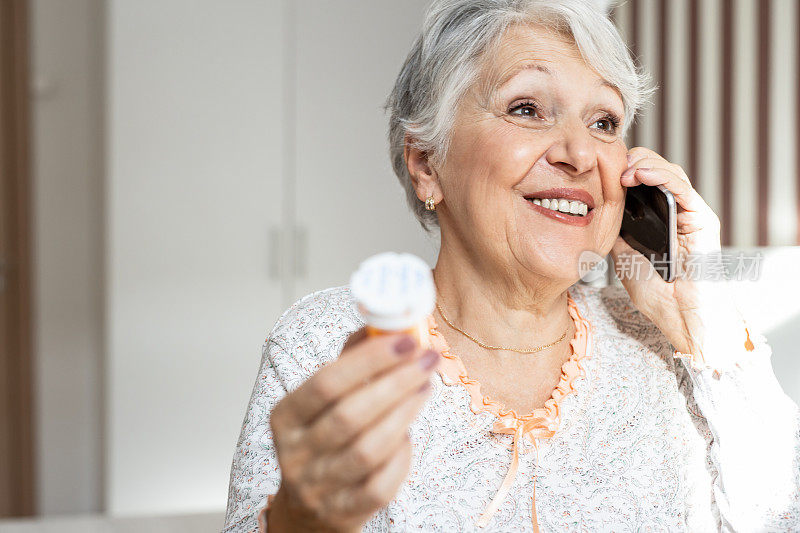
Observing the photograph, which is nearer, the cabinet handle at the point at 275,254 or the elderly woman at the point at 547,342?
the elderly woman at the point at 547,342

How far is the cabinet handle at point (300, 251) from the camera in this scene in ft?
10.4

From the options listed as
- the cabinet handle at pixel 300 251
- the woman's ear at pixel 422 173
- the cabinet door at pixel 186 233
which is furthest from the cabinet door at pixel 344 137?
the woman's ear at pixel 422 173

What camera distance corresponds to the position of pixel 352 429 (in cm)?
71

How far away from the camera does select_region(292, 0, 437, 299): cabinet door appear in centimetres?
314

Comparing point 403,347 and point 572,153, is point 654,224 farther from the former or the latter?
point 403,347

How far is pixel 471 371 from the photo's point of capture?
1.32 metres

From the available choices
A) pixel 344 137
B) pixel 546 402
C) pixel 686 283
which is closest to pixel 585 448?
pixel 546 402

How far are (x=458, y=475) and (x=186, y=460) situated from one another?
2153 mm

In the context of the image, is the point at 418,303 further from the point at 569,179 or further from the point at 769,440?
the point at 769,440

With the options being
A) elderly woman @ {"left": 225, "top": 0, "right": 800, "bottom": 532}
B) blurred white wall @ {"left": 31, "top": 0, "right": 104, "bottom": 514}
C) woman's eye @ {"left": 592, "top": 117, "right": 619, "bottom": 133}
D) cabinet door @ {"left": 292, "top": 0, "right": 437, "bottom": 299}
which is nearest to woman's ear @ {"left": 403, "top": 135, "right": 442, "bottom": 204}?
elderly woman @ {"left": 225, "top": 0, "right": 800, "bottom": 532}

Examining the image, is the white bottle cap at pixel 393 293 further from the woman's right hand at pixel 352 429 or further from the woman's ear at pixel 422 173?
the woman's ear at pixel 422 173

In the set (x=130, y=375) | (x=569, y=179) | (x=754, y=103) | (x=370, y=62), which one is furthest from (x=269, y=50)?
(x=569, y=179)

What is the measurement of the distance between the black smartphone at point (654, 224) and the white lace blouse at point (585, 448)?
0.59 feet

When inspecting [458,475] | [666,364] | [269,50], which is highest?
[269,50]
